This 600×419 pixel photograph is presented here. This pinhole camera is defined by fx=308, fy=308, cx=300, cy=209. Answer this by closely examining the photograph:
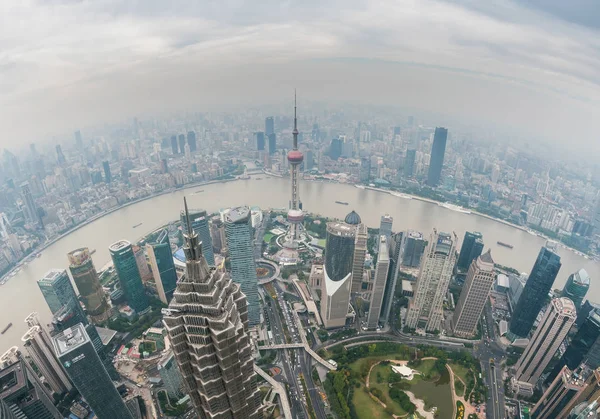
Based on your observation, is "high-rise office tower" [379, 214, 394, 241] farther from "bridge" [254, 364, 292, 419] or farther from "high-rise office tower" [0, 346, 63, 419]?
"high-rise office tower" [0, 346, 63, 419]

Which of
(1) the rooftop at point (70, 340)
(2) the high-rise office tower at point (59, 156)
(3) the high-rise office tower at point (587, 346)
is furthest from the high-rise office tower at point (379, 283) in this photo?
(2) the high-rise office tower at point (59, 156)

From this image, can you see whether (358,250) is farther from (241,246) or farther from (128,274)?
(128,274)

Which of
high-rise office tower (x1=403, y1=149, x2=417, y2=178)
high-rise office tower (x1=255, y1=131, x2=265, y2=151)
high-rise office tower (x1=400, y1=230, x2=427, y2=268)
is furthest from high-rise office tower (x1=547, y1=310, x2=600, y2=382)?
high-rise office tower (x1=255, y1=131, x2=265, y2=151)

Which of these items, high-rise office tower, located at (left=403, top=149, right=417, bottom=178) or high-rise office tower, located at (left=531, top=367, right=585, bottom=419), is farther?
high-rise office tower, located at (left=403, top=149, right=417, bottom=178)

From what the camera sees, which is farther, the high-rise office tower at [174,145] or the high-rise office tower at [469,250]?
the high-rise office tower at [174,145]

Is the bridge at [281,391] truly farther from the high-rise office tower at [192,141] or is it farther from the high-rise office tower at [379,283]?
the high-rise office tower at [192,141]

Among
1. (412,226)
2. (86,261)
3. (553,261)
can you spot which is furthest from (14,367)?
(412,226)
